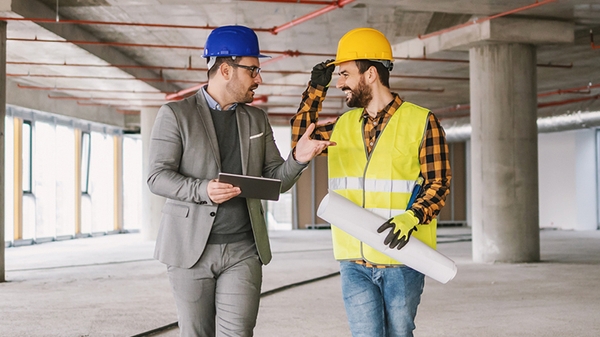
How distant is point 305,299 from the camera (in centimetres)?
828

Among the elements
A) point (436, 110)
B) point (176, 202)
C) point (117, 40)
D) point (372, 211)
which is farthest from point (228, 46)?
point (436, 110)

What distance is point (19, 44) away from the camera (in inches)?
490

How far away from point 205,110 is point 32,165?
17.4 metres

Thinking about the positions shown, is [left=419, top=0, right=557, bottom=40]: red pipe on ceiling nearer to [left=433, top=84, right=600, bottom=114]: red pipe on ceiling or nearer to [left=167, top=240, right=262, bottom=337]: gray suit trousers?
[left=433, top=84, right=600, bottom=114]: red pipe on ceiling

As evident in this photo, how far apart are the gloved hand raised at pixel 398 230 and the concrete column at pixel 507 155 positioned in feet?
31.7

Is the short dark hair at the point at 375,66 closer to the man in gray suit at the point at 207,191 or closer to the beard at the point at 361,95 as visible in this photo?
the beard at the point at 361,95

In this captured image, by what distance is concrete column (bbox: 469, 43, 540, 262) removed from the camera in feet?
39.8

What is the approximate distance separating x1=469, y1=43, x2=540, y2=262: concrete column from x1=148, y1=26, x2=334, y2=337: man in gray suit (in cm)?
943

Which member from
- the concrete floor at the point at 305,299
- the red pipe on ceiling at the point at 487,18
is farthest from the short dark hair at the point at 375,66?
the red pipe on ceiling at the point at 487,18

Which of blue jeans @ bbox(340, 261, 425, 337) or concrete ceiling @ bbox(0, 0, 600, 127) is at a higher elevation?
concrete ceiling @ bbox(0, 0, 600, 127)

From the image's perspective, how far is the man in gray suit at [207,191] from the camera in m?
3.15

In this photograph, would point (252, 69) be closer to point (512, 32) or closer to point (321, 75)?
point (321, 75)

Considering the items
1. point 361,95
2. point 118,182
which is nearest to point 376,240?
point 361,95

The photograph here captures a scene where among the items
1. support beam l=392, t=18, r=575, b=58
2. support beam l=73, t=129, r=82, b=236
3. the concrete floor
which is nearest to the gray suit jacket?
the concrete floor
